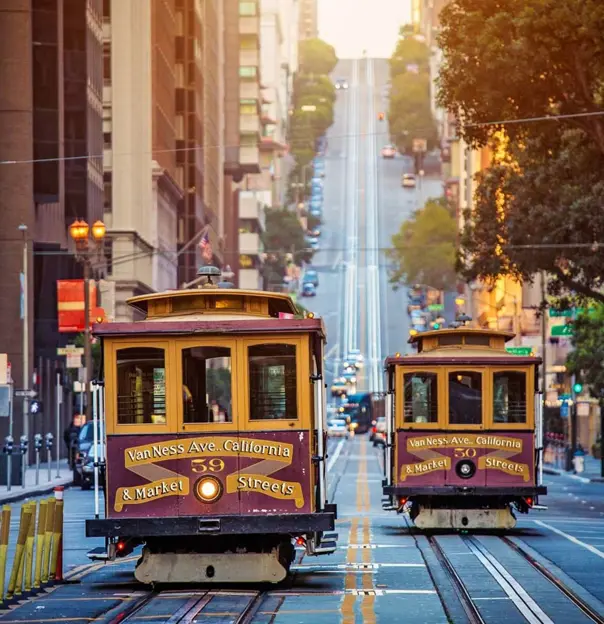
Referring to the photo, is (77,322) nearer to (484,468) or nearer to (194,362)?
(484,468)

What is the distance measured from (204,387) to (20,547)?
8.10ft

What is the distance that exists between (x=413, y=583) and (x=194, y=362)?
11.2ft

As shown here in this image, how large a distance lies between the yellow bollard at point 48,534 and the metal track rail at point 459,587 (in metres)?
4.26

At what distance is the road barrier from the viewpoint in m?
18.8

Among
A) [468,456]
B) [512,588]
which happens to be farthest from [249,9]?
[512,588]

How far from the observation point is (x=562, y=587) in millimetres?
20297

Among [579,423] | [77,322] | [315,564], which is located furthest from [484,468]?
[579,423]

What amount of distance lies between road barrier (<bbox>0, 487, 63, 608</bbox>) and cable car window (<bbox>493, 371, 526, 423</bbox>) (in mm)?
9333

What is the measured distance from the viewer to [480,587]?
66.1 feet

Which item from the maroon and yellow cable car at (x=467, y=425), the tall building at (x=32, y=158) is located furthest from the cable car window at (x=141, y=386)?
the tall building at (x=32, y=158)

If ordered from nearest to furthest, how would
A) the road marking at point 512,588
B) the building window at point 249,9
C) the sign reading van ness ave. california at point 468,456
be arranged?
the road marking at point 512,588
the sign reading van ness ave. california at point 468,456
the building window at point 249,9

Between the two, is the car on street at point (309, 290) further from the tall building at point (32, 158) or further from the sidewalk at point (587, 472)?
the tall building at point (32, 158)

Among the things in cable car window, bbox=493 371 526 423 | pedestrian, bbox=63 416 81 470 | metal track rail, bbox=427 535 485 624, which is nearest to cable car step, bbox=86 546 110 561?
metal track rail, bbox=427 535 485 624

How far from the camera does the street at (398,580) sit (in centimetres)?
1753
